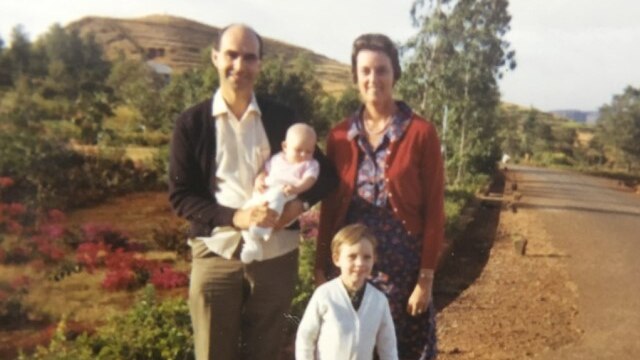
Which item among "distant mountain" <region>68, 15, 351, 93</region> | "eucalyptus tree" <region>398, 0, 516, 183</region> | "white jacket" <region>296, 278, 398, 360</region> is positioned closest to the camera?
"white jacket" <region>296, 278, 398, 360</region>

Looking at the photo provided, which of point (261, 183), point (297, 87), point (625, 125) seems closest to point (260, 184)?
point (261, 183)

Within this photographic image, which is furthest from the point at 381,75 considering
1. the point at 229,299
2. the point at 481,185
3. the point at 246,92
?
the point at 481,185

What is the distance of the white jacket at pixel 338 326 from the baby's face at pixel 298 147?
518mm

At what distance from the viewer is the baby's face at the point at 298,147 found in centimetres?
259

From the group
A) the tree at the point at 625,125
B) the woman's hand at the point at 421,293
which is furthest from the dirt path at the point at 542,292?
the tree at the point at 625,125

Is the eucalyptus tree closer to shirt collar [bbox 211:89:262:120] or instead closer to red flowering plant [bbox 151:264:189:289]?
red flowering plant [bbox 151:264:189:289]

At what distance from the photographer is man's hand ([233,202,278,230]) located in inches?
98.4

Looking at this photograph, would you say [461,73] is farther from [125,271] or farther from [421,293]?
[421,293]

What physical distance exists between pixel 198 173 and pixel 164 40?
344 feet

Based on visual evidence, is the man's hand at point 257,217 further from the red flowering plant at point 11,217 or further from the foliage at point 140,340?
the red flowering plant at point 11,217

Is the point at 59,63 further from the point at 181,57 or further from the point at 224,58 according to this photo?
the point at 181,57

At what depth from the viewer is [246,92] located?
264 cm

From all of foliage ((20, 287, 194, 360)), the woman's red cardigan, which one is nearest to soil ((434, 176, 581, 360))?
foliage ((20, 287, 194, 360))

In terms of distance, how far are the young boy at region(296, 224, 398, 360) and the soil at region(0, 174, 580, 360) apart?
3044mm
